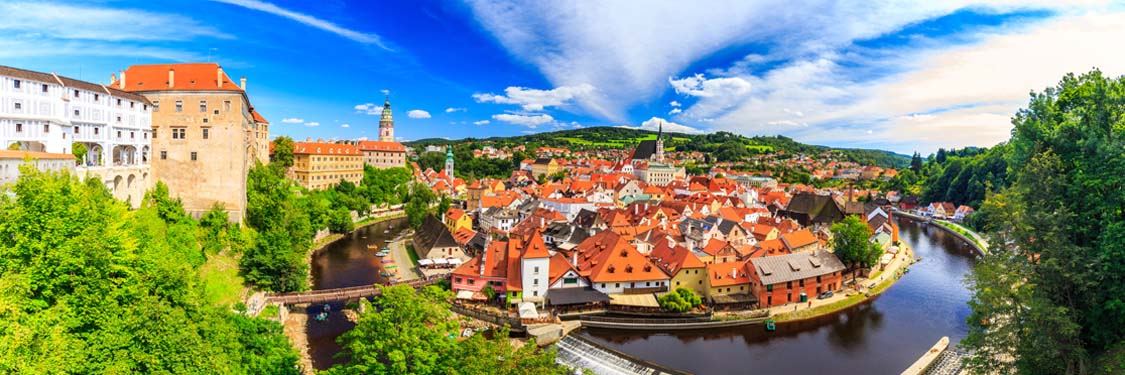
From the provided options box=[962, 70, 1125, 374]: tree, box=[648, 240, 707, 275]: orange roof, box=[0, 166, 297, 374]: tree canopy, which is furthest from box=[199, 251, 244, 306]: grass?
box=[962, 70, 1125, 374]: tree

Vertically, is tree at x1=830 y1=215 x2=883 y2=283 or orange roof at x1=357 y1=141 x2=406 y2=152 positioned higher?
orange roof at x1=357 y1=141 x2=406 y2=152

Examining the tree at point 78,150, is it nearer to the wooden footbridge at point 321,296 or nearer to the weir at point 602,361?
the wooden footbridge at point 321,296

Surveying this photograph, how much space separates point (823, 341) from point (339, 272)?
77.2 feet

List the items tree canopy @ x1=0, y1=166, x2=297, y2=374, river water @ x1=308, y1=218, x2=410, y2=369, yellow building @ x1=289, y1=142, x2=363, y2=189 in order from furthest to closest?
yellow building @ x1=289, y1=142, x2=363, y2=189, river water @ x1=308, y1=218, x2=410, y2=369, tree canopy @ x1=0, y1=166, x2=297, y2=374

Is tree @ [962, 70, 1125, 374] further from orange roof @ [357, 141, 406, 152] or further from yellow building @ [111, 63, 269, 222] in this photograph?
orange roof @ [357, 141, 406, 152]

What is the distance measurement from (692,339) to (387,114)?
231 feet

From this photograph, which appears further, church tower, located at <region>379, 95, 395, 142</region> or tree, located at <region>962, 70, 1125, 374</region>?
church tower, located at <region>379, 95, 395, 142</region>

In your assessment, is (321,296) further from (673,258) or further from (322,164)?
(322,164)

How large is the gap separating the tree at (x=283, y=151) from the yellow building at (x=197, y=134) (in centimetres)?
2003

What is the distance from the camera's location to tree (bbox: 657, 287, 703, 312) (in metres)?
21.9

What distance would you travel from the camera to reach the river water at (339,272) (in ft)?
59.0

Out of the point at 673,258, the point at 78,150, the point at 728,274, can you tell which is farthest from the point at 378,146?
the point at 728,274

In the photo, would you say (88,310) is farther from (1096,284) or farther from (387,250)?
(387,250)

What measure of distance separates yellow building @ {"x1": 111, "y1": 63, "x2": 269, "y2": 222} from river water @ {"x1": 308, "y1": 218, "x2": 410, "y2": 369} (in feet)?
20.6
